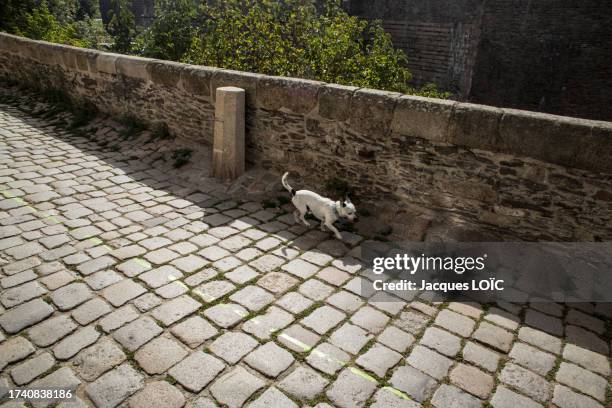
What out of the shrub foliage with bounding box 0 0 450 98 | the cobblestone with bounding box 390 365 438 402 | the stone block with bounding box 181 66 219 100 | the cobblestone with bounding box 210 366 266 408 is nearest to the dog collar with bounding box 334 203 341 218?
the cobblestone with bounding box 390 365 438 402

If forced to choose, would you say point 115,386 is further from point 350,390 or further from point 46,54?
point 46,54

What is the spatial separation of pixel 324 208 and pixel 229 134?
2073mm

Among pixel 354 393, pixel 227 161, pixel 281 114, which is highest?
pixel 281 114

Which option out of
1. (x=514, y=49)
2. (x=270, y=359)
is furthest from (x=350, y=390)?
(x=514, y=49)

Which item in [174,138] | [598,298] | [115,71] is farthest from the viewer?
[115,71]

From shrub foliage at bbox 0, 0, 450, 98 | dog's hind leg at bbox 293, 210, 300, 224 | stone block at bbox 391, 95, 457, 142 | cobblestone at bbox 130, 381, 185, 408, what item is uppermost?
shrub foliage at bbox 0, 0, 450, 98

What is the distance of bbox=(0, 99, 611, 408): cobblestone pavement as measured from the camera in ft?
8.94

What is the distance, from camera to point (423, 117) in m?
4.46

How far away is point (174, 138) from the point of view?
700 centimetres

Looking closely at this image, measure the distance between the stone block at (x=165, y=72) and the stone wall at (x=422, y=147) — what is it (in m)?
0.02

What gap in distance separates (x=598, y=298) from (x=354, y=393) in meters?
2.66

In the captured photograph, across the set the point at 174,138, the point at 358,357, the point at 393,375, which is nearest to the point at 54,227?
the point at 174,138

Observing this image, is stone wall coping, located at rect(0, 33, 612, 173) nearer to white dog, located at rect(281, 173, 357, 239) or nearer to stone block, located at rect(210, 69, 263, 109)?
stone block, located at rect(210, 69, 263, 109)

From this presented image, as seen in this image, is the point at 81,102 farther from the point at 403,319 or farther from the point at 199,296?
the point at 403,319
